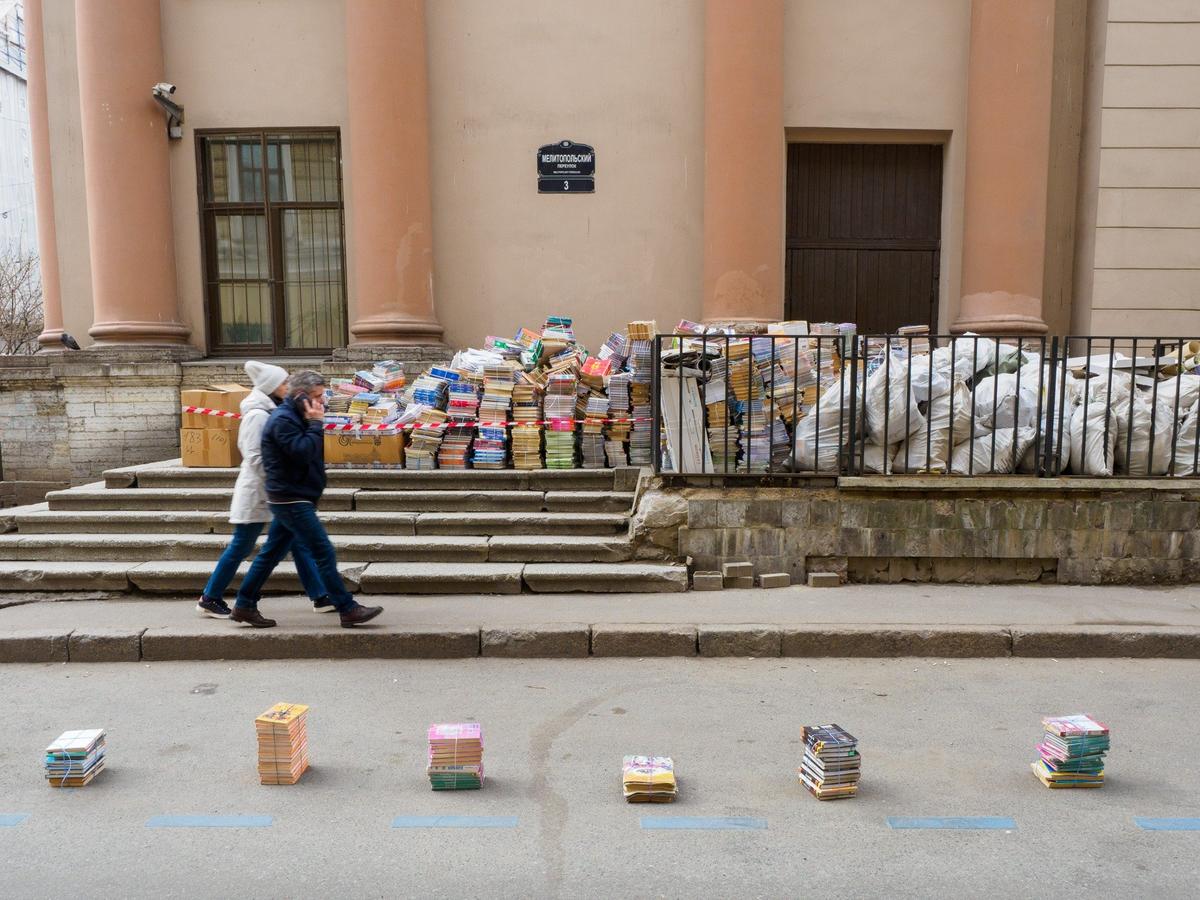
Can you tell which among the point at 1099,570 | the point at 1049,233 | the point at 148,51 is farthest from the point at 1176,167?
the point at 148,51

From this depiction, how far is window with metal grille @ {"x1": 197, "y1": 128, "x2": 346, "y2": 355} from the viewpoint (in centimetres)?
1108

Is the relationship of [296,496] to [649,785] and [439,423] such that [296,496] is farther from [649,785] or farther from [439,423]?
[649,785]

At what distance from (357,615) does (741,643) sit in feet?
8.71

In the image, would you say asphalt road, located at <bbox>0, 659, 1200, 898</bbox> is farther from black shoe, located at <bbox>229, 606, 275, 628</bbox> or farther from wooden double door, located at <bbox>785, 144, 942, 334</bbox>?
wooden double door, located at <bbox>785, 144, 942, 334</bbox>

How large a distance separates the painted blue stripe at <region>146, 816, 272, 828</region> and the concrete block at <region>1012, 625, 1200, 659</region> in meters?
4.80

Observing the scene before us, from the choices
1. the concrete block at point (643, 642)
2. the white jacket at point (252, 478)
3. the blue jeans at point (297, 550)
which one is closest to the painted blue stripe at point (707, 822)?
the concrete block at point (643, 642)

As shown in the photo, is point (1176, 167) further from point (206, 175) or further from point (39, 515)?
point (39, 515)

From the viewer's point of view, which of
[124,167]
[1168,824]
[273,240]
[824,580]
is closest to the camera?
[1168,824]

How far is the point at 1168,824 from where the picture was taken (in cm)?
353

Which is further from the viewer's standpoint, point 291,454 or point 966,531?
point 966,531

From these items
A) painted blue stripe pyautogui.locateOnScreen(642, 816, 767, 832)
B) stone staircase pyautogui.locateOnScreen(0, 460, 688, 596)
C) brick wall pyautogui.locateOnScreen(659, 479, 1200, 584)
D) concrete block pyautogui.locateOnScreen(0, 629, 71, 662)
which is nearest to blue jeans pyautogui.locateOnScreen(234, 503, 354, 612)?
stone staircase pyautogui.locateOnScreen(0, 460, 688, 596)

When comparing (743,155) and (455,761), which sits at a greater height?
(743,155)

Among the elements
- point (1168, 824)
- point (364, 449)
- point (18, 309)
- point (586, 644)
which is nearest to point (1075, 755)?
point (1168, 824)

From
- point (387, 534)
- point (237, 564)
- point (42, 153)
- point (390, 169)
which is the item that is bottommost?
point (387, 534)
